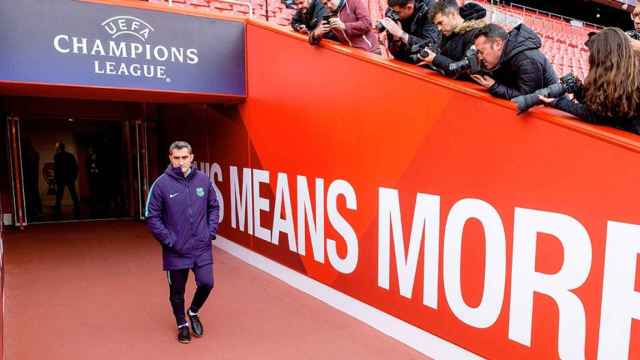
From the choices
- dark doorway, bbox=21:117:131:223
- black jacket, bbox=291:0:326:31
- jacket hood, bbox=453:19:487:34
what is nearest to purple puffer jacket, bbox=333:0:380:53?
black jacket, bbox=291:0:326:31

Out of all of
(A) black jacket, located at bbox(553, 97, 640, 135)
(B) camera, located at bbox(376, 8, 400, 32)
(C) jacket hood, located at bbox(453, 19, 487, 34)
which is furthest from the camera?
(B) camera, located at bbox(376, 8, 400, 32)

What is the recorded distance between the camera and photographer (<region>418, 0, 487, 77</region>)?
2.61 meters

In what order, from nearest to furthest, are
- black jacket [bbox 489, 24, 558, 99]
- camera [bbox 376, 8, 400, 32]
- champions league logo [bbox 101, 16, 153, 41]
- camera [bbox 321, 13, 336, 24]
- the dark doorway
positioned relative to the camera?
1. black jacket [bbox 489, 24, 558, 99]
2. camera [bbox 376, 8, 400, 32]
3. camera [bbox 321, 13, 336, 24]
4. champions league logo [bbox 101, 16, 153, 41]
5. the dark doorway

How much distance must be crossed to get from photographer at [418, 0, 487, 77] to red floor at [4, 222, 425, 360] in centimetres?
187

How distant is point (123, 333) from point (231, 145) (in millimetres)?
2632

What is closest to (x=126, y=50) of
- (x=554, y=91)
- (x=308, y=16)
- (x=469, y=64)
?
(x=308, y=16)

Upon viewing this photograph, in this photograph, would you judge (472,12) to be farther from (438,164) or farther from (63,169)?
(63,169)

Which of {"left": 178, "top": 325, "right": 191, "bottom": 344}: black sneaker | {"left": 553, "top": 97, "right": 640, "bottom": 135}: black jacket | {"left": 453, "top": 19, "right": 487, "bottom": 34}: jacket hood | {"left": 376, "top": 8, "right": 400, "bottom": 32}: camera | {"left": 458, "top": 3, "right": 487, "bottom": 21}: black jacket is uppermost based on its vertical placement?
{"left": 376, "top": 8, "right": 400, "bottom": 32}: camera

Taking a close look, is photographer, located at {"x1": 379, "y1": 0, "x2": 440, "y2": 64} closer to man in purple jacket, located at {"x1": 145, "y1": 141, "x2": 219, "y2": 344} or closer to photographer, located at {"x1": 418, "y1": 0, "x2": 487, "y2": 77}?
photographer, located at {"x1": 418, "y1": 0, "x2": 487, "y2": 77}

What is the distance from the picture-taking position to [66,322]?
3.53 metres

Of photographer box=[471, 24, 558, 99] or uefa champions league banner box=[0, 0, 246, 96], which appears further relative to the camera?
uefa champions league banner box=[0, 0, 246, 96]

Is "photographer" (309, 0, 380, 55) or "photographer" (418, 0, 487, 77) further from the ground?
"photographer" (309, 0, 380, 55)

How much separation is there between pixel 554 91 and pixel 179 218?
2.33 metres

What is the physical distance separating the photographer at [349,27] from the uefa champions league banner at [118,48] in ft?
4.67
